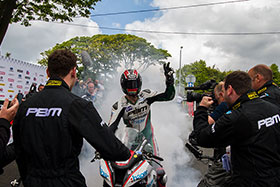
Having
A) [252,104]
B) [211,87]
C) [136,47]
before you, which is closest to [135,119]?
[211,87]

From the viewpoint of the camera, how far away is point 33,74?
7.70 m

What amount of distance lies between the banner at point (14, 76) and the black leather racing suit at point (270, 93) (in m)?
7.11

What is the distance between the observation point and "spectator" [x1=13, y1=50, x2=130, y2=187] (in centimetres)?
148

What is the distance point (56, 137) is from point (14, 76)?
21.8 feet

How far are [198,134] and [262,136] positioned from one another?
55cm

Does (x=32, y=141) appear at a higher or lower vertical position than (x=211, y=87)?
lower

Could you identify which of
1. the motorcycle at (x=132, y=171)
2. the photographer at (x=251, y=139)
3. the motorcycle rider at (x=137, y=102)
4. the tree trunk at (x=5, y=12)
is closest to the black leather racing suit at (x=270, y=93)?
the photographer at (x=251, y=139)

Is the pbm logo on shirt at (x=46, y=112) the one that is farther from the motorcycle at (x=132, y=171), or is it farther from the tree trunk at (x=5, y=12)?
the tree trunk at (x=5, y=12)

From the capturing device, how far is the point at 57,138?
4.88 feet

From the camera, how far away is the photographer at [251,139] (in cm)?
178

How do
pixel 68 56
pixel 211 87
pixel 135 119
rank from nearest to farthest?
pixel 68 56
pixel 211 87
pixel 135 119

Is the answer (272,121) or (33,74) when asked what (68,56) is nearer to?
(272,121)

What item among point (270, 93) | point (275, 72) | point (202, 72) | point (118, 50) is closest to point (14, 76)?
point (270, 93)

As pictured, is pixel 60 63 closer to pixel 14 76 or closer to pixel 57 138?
pixel 57 138
